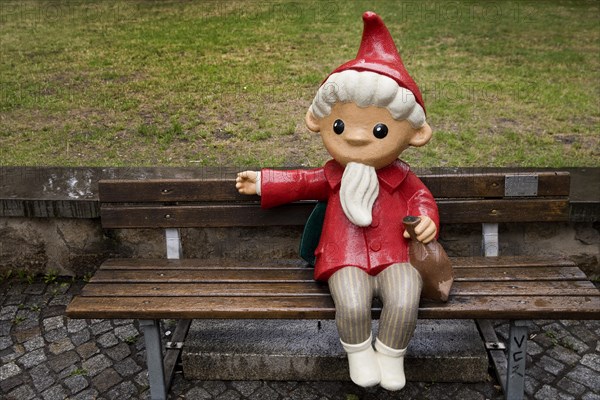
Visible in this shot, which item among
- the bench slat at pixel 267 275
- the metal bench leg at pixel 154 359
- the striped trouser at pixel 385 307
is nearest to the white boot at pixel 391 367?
the striped trouser at pixel 385 307

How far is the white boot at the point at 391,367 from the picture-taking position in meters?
2.87

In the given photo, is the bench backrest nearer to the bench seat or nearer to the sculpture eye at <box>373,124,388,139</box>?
the bench seat

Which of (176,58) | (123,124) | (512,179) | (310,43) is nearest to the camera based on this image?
(512,179)

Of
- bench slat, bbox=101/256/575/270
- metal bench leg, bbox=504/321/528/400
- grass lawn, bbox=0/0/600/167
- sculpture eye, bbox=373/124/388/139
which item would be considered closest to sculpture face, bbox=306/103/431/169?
sculpture eye, bbox=373/124/388/139

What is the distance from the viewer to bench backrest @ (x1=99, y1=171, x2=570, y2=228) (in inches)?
136

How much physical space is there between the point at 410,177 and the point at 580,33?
8015 millimetres

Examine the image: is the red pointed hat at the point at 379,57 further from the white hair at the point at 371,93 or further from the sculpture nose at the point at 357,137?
the sculpture nose at the point at 357,137

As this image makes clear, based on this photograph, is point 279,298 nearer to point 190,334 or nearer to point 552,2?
point 190,334

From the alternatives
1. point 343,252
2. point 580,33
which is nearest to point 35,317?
point 343,252

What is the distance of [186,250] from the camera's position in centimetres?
410

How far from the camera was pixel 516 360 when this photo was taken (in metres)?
3.12

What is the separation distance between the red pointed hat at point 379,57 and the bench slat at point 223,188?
0.63m

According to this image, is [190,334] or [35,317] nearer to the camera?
[190,334]

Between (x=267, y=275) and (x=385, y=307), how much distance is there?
68cm
